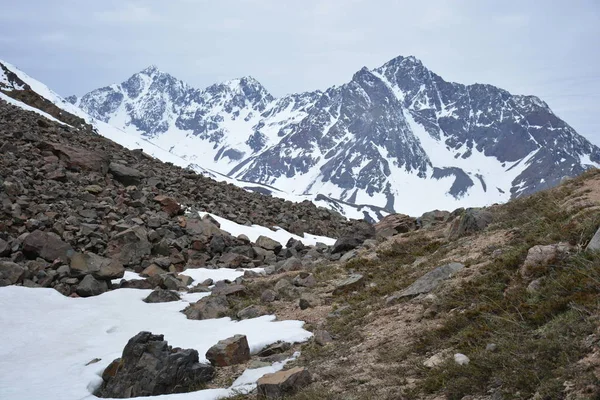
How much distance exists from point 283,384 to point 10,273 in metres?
12.1

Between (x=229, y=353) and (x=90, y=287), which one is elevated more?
(x=90, y=287)

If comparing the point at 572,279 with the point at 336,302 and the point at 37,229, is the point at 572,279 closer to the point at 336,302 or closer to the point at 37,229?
the point at 336,302

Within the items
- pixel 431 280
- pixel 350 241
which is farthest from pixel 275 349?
pixel 350 241

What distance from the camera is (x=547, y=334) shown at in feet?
22.2

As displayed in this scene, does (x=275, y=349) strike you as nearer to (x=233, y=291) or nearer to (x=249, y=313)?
(x=249, y=313)

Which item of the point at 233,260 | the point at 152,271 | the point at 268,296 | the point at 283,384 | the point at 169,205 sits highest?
the point at 169,205

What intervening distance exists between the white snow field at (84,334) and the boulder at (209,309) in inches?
13.6

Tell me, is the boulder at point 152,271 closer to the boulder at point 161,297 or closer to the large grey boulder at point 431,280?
the boulder at point 161,297

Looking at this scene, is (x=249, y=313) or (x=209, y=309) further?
(x=209, y=309)

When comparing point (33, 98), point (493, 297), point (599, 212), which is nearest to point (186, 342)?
point (493, 297)

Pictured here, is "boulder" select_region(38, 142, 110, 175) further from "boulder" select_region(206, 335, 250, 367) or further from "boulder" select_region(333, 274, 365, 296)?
"boulder" select_region(206, 335, 250, 367)

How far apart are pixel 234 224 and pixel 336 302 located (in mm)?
15940

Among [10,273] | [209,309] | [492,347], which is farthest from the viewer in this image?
[10,273]

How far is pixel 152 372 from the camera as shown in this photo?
943 centimetres
